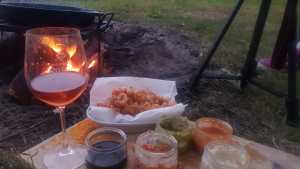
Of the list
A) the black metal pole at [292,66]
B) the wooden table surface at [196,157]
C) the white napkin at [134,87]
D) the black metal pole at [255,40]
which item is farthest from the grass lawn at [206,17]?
the wooden table surface at [196,157]

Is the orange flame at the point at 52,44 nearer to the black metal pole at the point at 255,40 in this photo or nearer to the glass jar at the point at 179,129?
the glass jar at the point at 179,129

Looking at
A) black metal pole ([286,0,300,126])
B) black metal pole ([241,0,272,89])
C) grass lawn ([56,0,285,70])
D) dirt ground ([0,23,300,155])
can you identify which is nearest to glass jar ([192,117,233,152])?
dirt ground ([0,23,300,155])

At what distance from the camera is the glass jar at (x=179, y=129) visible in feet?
4.53

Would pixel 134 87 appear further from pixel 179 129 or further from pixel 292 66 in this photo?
pixel 292 66

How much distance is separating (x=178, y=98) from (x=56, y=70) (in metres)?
2.05

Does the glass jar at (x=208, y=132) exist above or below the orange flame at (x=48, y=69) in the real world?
below

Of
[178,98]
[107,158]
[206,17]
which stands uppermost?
[107,158]

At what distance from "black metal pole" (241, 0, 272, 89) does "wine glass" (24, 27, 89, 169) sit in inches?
83.6

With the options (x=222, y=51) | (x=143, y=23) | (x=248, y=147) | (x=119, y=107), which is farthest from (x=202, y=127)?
(x=143, y=23)

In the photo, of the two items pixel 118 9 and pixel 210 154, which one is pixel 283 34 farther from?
pixel 118 9

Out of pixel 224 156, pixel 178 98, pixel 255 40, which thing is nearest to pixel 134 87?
pixel 224 156

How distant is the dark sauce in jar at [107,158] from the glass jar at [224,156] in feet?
0.88

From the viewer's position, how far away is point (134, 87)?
1813mm

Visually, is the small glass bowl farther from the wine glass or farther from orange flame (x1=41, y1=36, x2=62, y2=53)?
orange flame (x1=41, y1=36, x2=62, y2=53)
